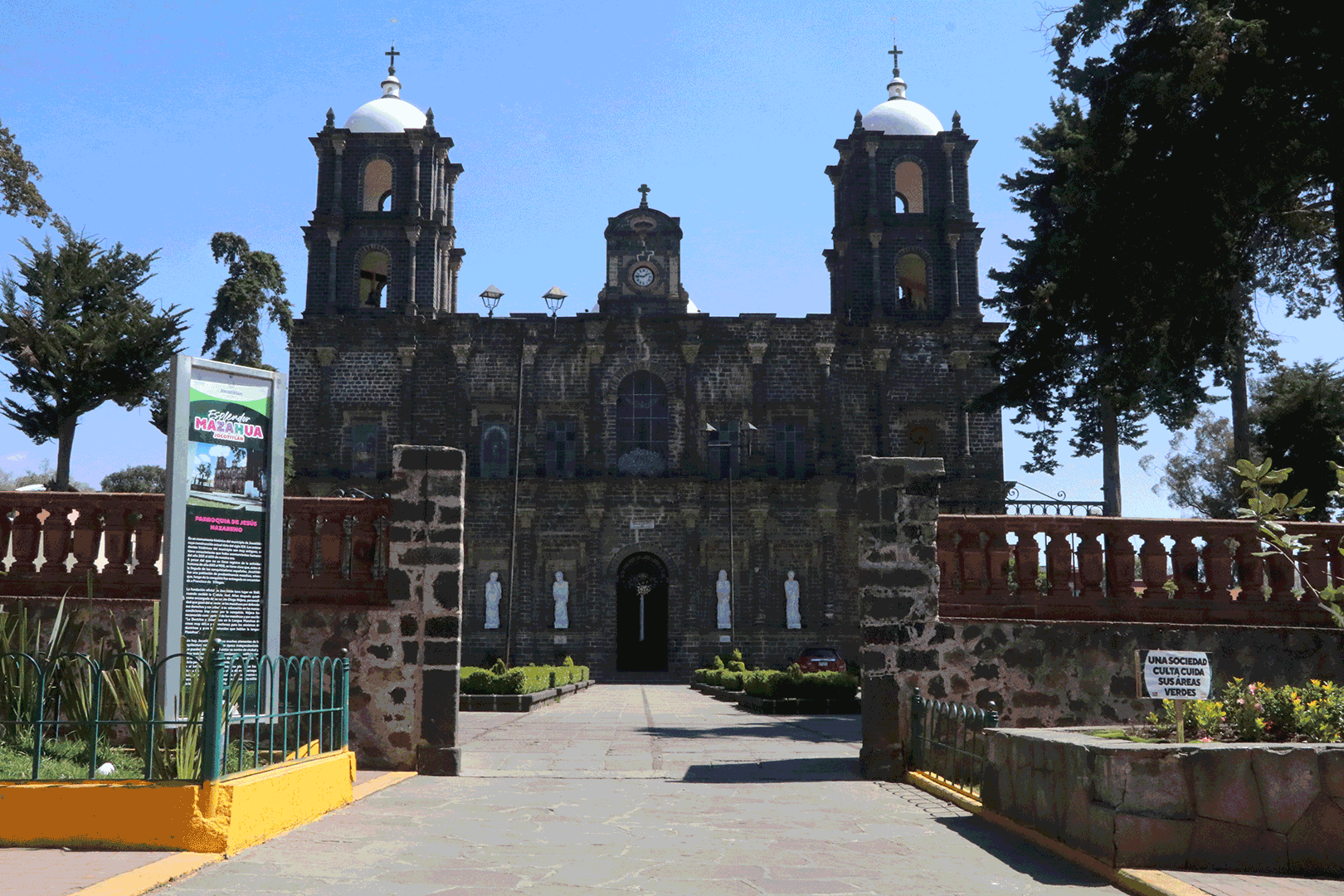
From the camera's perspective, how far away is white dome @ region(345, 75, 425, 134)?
37.2 m

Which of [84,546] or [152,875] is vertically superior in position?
[84,546]

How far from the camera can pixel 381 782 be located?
8.64 metres

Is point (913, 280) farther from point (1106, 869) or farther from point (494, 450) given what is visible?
point (1106, 869)

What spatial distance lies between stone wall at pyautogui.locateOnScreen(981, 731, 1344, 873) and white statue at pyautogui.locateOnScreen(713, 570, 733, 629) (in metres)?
28.8

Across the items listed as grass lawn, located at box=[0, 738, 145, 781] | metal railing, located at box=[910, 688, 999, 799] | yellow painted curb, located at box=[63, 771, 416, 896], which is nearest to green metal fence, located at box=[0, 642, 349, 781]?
grass lawn, located at box=[0, 738, 145, 781]

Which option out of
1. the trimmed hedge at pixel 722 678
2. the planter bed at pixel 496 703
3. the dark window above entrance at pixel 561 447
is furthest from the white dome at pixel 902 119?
the planter bed at pixel 496 703

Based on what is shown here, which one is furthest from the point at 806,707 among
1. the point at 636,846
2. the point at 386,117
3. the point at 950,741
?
the point at 386,117

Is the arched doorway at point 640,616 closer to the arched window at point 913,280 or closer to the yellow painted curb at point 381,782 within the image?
the arched window at point 913,280

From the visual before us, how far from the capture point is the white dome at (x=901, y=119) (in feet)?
124

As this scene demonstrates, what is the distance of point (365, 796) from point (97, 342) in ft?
77.9

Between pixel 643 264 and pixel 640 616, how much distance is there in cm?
1128

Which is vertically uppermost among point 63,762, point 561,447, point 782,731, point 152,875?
point 561,447

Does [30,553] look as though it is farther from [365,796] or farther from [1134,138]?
[1134,138]

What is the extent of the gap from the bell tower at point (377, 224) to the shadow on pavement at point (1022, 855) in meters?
31.2
